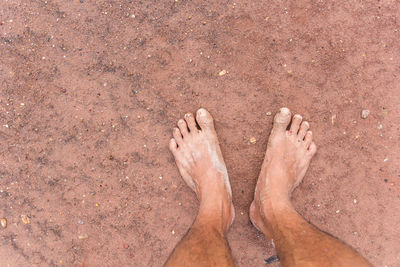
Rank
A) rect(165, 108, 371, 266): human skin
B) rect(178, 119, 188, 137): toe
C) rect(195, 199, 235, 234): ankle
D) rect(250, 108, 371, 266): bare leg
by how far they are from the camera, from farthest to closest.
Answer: rect(178, 119, 188, 137): toe → rect(195, 199, 235, 234): ankle → rect(165, 108, 371, 266): human skin → rect(250, 108, 371, 266): bare leg

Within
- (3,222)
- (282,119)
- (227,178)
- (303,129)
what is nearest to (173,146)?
(227,178)

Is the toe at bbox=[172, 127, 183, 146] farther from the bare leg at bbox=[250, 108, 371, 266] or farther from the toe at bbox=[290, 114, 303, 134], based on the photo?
the toe at bbox=[290, 114, 303, 134]

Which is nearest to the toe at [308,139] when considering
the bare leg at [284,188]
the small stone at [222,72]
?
the bare leg at [284,188]

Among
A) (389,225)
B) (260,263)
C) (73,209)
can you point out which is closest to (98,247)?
(73,209)

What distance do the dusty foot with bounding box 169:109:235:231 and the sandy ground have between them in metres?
0.07

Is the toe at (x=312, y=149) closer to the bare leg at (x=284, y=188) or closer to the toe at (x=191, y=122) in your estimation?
the bare leg at (x=284, y=188)

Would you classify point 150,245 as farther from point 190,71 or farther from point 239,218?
point 190,71

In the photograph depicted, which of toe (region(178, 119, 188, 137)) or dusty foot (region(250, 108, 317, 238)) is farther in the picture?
toe (region(178, 119, 188, 137))

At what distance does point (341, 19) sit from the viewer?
2121 mm

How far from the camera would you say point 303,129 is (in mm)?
2121

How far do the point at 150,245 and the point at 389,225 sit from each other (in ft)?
5.68

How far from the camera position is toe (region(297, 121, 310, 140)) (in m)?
2.12

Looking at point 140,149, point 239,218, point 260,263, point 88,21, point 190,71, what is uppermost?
point 88,21

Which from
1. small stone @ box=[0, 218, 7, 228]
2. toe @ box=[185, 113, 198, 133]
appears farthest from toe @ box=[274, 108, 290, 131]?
small stone @ box=[0, 218, 7, 228]
